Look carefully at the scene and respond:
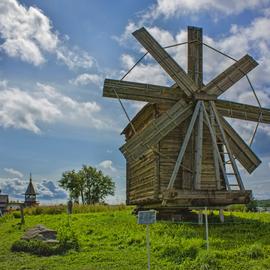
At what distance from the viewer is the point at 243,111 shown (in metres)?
17.9

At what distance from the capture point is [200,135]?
52.0 ft

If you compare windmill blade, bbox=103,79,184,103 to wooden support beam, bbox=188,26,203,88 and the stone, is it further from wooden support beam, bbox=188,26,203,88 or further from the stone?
the stone

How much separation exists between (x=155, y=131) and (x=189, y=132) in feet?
4.37

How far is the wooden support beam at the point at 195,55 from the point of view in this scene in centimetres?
1734

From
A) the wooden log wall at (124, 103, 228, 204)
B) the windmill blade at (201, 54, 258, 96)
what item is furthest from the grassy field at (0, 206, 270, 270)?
the windmill blade at (201, 54, 258, 96)

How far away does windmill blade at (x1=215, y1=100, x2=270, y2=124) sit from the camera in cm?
1754

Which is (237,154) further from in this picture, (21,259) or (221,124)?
(21,259)

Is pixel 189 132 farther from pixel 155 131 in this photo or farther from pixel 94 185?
pixel 94 185

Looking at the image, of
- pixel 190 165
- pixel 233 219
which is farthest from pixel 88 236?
pixel 233 219

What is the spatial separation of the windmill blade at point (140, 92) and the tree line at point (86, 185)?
158 feet

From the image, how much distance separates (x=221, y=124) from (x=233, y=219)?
13.8 ft

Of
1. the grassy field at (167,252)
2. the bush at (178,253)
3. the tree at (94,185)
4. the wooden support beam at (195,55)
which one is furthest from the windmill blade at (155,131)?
the tree at (94,185)

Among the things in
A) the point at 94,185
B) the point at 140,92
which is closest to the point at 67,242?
the point at 140,92

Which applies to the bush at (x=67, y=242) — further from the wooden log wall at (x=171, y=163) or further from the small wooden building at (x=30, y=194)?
the small wooden building at (x=30, y=194)
